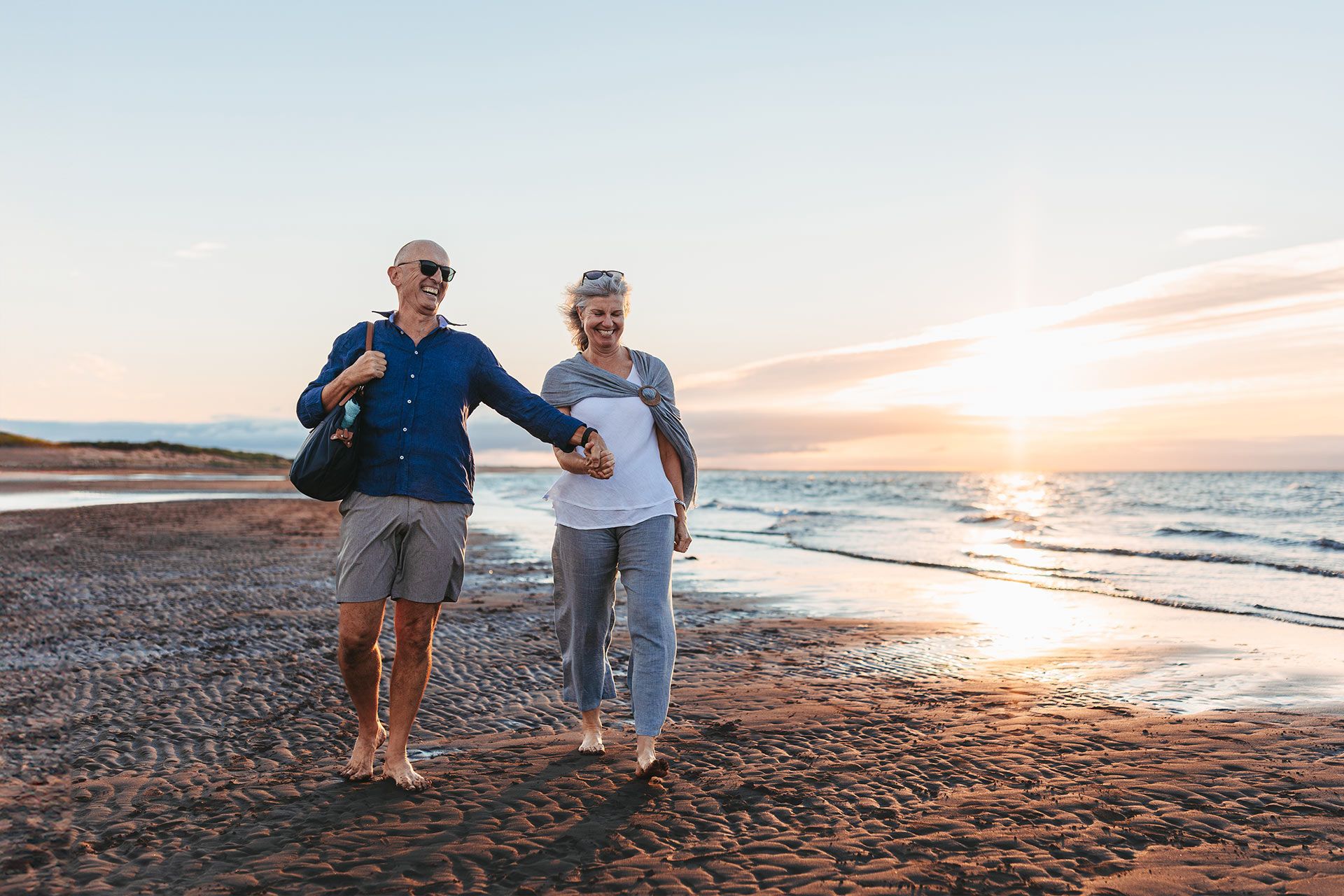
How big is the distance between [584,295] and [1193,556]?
14.9 metres

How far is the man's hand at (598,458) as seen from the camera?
3.82 meters

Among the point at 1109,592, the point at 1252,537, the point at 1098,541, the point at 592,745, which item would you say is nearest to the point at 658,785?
the point at 592,745

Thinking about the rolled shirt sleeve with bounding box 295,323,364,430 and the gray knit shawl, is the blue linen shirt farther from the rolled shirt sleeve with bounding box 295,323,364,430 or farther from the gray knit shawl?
the gray knit shawl

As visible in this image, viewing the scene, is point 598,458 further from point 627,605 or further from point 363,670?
point 363,670

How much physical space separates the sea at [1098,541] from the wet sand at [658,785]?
589cm

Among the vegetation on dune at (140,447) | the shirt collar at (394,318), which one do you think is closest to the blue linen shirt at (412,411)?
the shirt collar at (394,318)

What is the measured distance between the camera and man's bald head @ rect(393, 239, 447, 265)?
371cm

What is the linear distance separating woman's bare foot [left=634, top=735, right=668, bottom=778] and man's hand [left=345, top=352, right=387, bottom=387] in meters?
1.97

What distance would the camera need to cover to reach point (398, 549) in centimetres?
369

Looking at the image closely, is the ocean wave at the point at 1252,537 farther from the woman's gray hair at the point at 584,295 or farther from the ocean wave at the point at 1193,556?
the woman's gray hair at the point at 584,295

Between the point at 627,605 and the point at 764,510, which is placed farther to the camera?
the point at 764,510

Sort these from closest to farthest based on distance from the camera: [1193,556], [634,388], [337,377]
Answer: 1. [337,377]
2. [634,388]
3. [1193,556]

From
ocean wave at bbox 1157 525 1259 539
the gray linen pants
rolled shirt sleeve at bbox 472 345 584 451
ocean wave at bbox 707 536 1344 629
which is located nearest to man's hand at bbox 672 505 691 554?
the gray linen pants

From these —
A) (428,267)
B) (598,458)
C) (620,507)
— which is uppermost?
(428,267)
